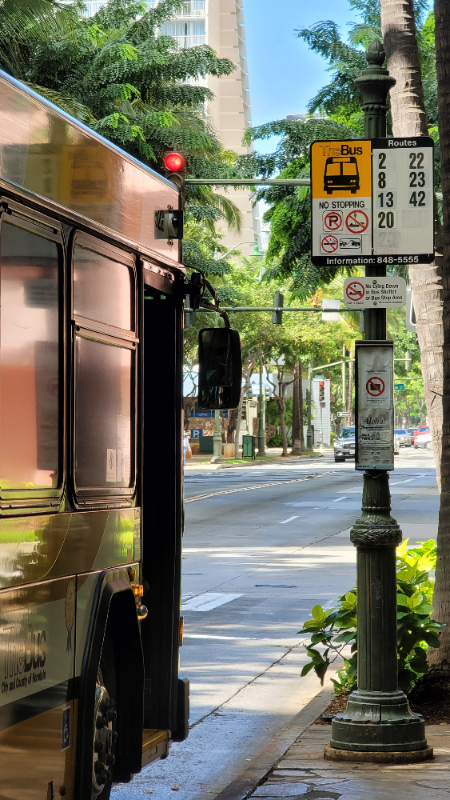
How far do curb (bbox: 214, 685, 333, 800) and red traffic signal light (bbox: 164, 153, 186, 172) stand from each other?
349cm

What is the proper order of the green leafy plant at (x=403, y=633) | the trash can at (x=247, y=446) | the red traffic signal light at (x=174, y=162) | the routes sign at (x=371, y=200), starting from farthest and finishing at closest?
the trash can at (x=247, y=446), the green leafy plant at (x=403, y=633), the red traffic signal light at (x=174, y=162), the routes sign at (x=371, y=200)

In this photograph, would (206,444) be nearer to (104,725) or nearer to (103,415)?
(104,725)

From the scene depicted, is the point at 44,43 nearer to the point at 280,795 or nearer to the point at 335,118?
the point at 335,118

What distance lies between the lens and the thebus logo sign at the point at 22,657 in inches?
138

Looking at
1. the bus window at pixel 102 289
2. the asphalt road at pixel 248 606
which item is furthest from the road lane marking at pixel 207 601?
the bus window at pixel 102 289

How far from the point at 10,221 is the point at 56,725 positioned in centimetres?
177

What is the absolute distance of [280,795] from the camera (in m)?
5.64

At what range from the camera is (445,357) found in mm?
7758

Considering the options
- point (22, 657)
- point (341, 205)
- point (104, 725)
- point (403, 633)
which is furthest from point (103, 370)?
point (403, 633)

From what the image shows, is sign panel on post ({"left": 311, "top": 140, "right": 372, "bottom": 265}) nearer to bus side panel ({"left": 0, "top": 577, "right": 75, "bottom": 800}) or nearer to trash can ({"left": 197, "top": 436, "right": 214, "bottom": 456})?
bus side panel ({"left": 0, "top": 577, "right": 75, "bottom": 800})

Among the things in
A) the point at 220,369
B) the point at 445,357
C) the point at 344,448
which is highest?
the point at 445,357

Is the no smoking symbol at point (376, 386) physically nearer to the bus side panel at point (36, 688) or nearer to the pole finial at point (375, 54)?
the pole finial at point (375, 54)

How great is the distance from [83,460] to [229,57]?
115 meters

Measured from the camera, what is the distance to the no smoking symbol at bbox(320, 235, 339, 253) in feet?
21.9
